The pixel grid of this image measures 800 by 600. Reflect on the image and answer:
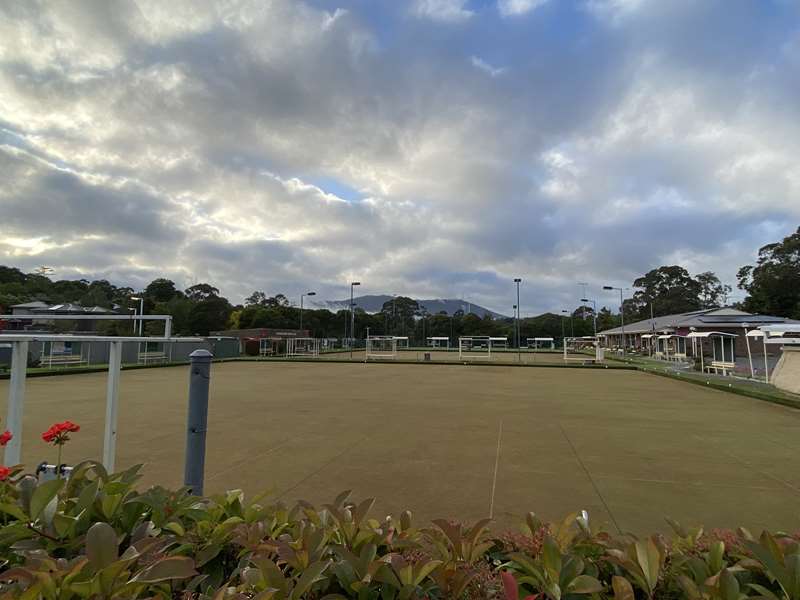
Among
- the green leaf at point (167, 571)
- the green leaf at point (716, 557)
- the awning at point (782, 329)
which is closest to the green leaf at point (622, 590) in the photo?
the green leaf at point (716, 557)

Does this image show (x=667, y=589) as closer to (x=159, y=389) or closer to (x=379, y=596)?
(x=379, y=596)

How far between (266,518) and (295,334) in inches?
1998

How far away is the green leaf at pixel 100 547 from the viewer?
1436mm

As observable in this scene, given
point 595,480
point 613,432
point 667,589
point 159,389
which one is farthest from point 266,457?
point 159,389

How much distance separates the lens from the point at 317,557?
1648mm

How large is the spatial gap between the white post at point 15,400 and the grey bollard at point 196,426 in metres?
0.97

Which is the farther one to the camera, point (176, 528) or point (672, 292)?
point (672, 292)

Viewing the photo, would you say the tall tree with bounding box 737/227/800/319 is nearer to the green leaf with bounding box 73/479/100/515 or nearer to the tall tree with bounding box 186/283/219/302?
the green leaf with bounding box 73/479/100/515

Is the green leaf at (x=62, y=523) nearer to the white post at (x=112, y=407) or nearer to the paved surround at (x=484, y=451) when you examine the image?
the white post at (x=112, y=407)

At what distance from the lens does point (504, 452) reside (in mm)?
5875

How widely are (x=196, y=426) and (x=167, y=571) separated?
5.33 feet

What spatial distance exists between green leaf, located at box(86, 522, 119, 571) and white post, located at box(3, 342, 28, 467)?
5.89ft

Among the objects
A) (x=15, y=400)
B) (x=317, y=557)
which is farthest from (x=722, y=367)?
(x=15, y=400)

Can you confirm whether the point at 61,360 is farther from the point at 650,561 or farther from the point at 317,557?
the point at 650,561
